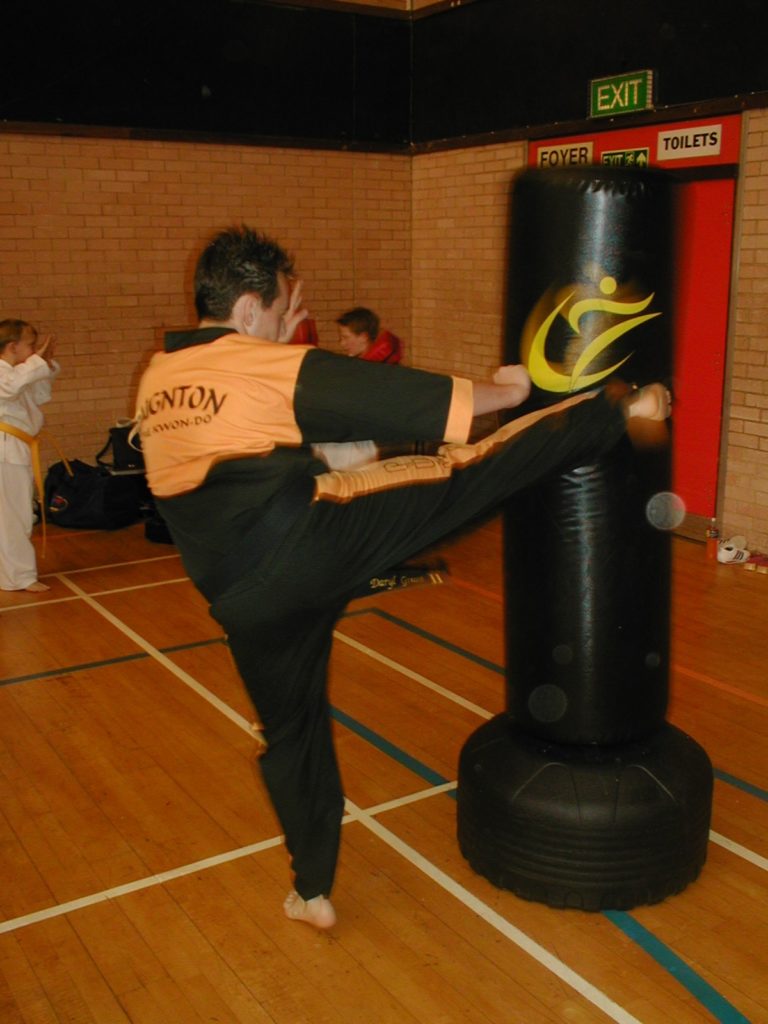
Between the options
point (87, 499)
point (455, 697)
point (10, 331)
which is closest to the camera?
point (455, 697)

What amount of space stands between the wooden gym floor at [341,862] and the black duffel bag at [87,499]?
238cm

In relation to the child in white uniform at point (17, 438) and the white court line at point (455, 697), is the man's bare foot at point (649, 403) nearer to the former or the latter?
the white court line at point (455, 697)

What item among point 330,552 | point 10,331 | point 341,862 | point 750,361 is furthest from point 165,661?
point 750,361

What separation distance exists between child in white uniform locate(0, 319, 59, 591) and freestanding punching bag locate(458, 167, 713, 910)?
4.31 meters

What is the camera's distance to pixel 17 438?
6742 millimetres

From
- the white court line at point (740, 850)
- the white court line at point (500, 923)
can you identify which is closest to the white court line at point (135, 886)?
the white court line at point (500, 923)

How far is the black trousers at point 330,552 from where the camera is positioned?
8.79ft

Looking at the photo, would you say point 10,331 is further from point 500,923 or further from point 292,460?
point 500,923

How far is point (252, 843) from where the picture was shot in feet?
12.4

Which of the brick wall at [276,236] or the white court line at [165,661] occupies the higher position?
the brick wall at [276,236]

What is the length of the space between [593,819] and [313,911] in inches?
36.4

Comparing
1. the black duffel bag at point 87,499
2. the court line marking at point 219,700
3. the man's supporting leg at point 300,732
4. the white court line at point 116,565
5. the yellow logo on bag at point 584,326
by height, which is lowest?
the white court line at point 116,565

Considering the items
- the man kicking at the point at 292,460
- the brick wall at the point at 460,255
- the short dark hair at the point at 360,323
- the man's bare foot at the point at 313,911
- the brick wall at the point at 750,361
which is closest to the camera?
the man kicking at the point at 292,460

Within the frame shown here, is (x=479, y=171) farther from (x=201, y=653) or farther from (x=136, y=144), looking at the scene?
(x=201, y=653)
